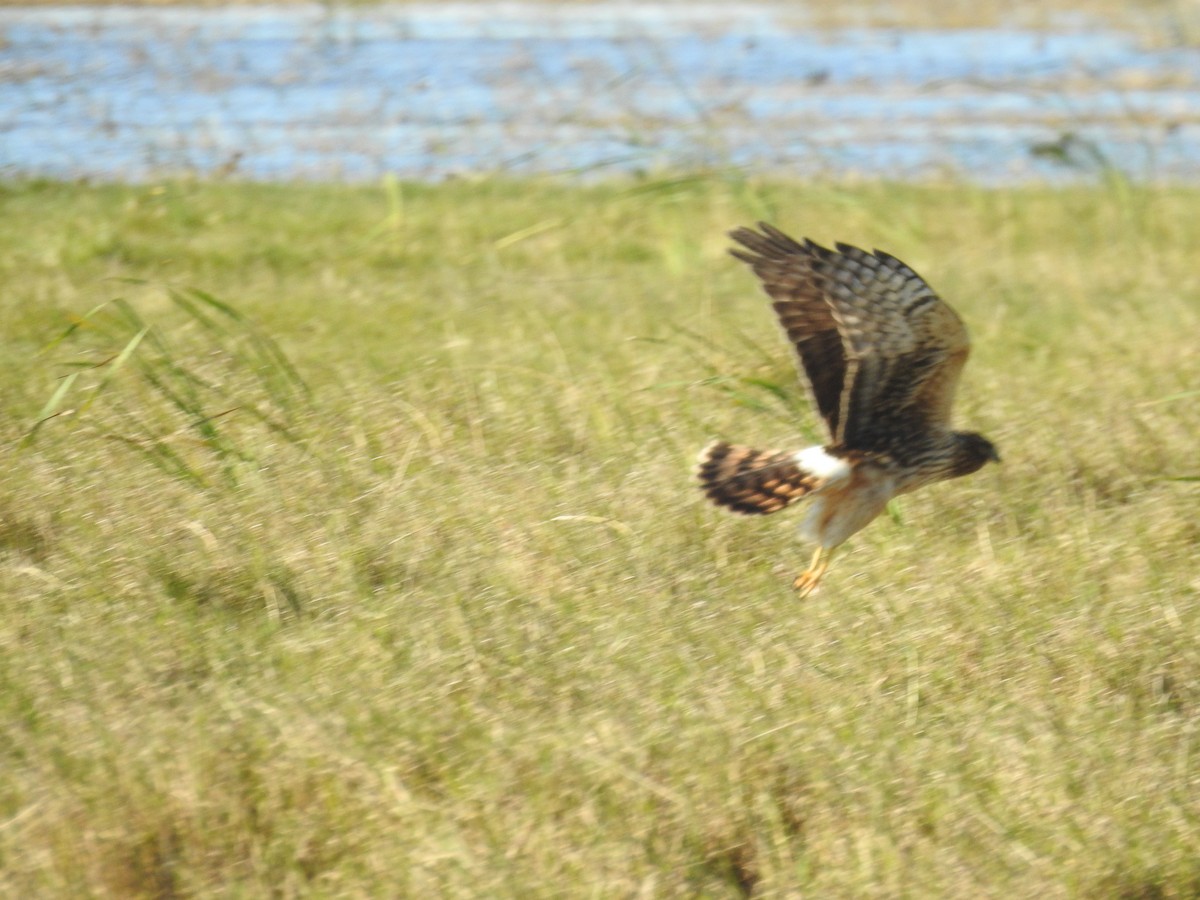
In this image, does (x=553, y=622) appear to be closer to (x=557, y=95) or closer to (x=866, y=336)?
(x=866, y=336)

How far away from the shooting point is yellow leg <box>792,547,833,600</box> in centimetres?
375

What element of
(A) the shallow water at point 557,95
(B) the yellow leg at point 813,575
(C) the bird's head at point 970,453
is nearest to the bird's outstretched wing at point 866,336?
(C) the bird's head at point 970,453

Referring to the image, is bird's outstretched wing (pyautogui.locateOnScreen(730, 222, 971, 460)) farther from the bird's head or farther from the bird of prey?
the bird's head

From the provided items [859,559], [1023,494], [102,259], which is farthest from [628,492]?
[102,259]

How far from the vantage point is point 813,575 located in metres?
3.77

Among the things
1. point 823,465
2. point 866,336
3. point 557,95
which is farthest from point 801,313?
point 557,95

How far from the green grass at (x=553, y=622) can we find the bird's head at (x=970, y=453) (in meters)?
0.18

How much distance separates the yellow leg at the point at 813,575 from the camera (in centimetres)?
375

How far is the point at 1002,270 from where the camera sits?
6602mm

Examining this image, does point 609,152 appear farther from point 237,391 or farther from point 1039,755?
point 1039,755

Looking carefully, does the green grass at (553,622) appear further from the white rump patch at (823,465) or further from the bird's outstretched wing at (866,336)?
the bird's outstretched wing at (866,336)

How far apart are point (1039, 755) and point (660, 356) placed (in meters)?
2.20

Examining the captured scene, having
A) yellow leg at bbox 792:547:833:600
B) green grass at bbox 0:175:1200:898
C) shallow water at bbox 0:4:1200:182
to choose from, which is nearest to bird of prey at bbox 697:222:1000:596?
yellow leg at bbox 792:547:833:600

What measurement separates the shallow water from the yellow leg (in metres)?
3.18
